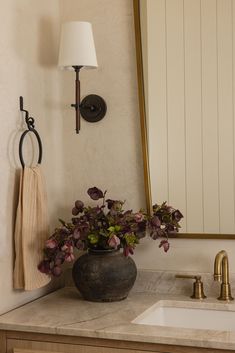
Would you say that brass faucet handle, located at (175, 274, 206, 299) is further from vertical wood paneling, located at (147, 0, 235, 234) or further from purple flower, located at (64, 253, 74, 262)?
purple flower, located at (64, 253, 74, 262)

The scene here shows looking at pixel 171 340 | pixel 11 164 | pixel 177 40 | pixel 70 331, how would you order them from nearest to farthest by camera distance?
1. pixel 171 340
2. pixel 70 331
3. pixel 11 164
4. pixel 177 40

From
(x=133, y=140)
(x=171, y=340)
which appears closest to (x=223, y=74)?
(x=133, y=140)

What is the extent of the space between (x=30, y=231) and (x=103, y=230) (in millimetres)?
248

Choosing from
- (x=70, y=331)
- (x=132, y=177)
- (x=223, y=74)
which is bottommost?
(x=70, y=331)

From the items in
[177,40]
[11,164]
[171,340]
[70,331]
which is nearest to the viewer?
[171,340]

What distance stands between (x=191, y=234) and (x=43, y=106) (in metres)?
0.72

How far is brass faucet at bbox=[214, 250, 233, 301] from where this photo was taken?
2.14 meters

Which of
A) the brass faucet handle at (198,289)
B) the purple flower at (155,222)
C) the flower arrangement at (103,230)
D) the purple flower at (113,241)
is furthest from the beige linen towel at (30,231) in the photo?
the brass faucet handle at (198,289)

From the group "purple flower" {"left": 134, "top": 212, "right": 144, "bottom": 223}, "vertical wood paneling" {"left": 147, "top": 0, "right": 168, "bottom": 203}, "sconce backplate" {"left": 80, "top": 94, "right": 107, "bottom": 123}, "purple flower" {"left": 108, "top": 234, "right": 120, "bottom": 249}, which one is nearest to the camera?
"purple flower" {"left": 108, "top": 234, "right": 120, "bottom": 249}

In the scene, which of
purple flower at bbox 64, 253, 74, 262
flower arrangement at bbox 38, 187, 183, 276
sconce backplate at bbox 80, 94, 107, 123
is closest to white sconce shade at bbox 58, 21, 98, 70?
sconce backplate at bbox 80, 94, 107, 123

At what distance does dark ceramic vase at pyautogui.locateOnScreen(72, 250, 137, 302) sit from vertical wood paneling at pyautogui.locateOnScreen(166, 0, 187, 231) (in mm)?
275

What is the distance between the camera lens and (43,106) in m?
2.32

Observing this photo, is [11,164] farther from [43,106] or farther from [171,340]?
[171,340]

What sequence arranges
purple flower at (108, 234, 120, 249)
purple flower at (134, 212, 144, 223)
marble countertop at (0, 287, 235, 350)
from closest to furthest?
marble countertop at (0, 287, 235, 350) → purple flower at (108, 234, 120, 249) → purple flower at (134, 212, 144, 223)
